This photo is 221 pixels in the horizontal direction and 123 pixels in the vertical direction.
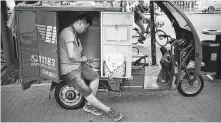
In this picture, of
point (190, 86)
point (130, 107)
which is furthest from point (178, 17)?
point (130, 107)

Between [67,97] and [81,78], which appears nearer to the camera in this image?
[81,78]

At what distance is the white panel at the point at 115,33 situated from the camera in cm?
418

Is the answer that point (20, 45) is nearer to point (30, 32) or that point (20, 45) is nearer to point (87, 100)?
point (30, 32)

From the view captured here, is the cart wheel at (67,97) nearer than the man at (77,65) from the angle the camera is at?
No

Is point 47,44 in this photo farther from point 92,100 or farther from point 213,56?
point 213,56

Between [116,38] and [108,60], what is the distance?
15.6 inches

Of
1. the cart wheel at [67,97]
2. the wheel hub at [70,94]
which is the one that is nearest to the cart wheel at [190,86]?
the cart wheel at [67,97]

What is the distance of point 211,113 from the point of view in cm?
455

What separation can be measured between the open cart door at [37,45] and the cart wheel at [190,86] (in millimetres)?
2484

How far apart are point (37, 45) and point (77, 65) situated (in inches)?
28.7

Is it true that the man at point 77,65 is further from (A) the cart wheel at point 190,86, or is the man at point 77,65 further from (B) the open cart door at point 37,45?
(A) the cart wheel at point 190,86

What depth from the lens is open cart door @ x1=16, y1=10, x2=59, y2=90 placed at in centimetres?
412

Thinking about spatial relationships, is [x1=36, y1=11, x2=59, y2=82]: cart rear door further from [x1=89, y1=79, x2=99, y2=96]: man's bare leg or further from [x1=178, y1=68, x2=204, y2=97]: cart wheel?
[x1=178, y1=68, x2=204, y2=97]: cart wheel

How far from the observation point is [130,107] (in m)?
4.77
